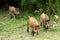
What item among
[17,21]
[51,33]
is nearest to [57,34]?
[51,33]

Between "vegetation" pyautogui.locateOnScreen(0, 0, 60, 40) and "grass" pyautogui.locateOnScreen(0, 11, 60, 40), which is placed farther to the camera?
"vegetation" pyautogui.locateOnScreen(0, 0, 60, 40)

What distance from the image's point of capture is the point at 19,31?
30.7 ft

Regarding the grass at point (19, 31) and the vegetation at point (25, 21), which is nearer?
the grass at point (19, 31)

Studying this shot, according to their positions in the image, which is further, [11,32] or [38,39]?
[11,32]

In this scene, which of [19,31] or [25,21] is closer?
[19,31]

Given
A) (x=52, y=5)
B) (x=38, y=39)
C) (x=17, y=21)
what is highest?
(x=52, y=5)

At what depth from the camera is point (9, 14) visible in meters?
11.6

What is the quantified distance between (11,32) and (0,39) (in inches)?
33.8

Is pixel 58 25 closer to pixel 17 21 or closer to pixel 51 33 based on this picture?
pixel 51 33

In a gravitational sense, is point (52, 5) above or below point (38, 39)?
above

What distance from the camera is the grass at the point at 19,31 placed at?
861cm

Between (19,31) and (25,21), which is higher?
(25,21)

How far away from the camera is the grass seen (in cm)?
861

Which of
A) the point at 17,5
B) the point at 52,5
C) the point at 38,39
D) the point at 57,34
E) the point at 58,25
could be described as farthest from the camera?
the point at 17,5
